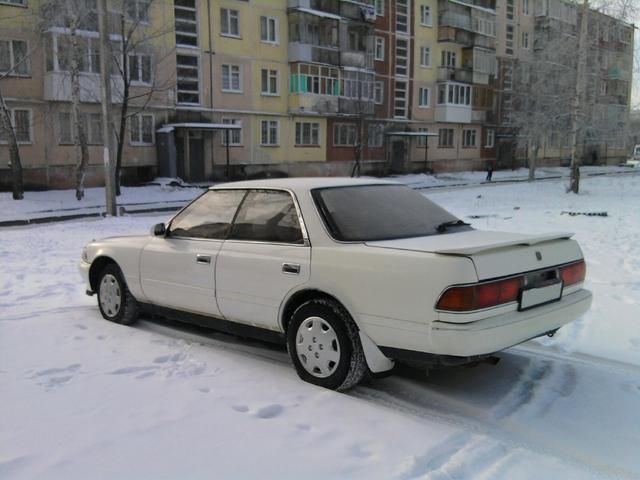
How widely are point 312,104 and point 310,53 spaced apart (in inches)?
110

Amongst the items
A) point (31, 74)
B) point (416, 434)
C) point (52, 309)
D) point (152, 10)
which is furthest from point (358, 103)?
point (416, 434)

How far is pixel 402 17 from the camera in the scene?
4319 cm

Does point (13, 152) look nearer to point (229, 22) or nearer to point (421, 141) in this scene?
point (229, 22)

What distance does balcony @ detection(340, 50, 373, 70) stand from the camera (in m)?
37.1

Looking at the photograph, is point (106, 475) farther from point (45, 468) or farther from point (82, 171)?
point (82, 171)

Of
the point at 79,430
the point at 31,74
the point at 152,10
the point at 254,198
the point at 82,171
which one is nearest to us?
the point at 79,430

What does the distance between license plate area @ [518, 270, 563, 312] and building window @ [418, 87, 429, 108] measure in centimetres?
4159

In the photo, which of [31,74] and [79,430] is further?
[31,74]

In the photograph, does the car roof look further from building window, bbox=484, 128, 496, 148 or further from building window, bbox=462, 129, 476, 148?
building window, bbox=484, 128, 496, 148

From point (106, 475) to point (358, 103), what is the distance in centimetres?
3592

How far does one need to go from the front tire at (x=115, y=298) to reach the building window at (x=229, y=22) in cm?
2836

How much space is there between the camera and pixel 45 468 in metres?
3.14

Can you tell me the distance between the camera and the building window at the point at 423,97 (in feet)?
146

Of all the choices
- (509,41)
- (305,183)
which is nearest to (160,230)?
(305,183)
